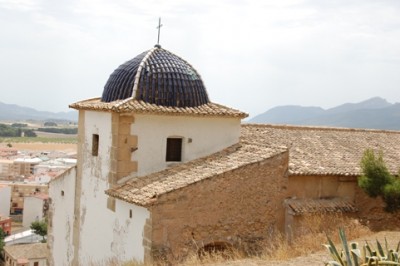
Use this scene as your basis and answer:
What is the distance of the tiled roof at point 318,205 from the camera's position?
14.0 m

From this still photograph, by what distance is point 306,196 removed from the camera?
49.1ft

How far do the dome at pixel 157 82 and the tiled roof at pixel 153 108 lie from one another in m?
0.24

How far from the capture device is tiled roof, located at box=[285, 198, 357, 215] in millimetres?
14008

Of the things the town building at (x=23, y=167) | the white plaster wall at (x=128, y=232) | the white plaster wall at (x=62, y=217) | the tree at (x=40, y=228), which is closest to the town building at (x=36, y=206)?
the tree at (x=40, y=228)

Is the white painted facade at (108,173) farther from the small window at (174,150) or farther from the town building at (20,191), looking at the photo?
the town building at (20,191)

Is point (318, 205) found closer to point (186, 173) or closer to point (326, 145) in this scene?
point (326, 145)

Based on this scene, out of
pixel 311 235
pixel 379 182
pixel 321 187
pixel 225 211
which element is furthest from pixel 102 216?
pixel 379 182

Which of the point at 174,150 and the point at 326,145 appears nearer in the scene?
the point at 174,150

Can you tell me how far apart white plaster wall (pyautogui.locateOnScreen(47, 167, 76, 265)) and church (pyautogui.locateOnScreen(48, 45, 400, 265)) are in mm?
59

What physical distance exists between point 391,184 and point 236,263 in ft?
19.6

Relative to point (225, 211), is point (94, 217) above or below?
below

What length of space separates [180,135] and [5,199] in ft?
225

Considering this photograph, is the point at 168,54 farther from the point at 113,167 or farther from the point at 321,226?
the point at 321,226

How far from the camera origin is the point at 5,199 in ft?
253
